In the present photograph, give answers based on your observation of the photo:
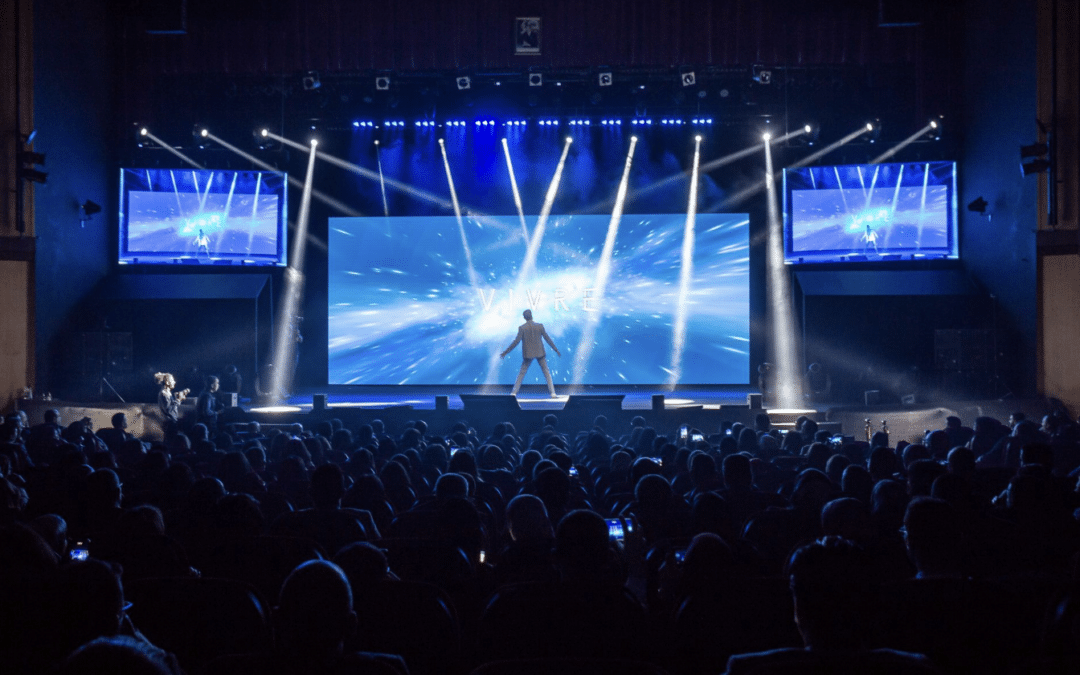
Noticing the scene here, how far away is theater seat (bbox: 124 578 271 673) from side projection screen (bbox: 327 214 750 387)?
630 inches

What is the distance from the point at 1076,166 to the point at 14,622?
15.1m

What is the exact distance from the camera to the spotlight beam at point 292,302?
1927cm

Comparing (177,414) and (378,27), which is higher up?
(378,27)

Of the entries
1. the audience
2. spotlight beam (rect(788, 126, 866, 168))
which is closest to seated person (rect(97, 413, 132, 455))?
the audience

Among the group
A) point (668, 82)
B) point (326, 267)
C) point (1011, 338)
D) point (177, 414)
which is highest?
point (668, 82)

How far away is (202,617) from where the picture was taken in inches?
119

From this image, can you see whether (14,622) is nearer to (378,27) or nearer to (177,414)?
(177,414)

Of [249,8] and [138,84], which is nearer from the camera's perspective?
[249,8]

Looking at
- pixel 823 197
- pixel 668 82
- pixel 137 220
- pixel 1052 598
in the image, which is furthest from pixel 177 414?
pixel 1052 598

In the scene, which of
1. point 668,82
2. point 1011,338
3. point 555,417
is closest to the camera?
point 555,417

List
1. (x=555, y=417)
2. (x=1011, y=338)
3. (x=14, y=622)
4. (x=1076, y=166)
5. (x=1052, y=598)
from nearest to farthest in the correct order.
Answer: (x=14, y=622) < (x=1052, y=598) < (x=555, y=417) < (x=1076, y=166) < (x=1011, y=338)

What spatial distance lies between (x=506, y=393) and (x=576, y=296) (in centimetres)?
260

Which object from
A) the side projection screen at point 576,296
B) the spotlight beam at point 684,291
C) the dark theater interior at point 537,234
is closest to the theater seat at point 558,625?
the dark theater interior at point 537,234

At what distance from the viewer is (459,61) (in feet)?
53.9
